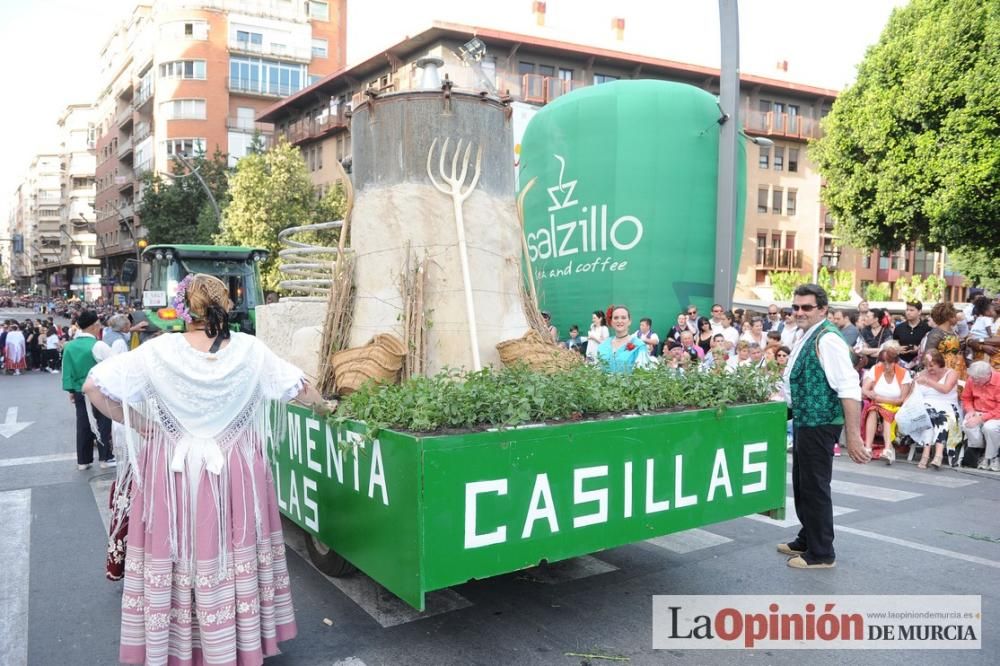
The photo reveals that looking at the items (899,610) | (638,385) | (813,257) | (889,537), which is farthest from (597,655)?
(813,257)

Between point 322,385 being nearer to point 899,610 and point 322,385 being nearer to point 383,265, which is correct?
point 383,265

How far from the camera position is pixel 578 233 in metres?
13.8

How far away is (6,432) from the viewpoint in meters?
10.9

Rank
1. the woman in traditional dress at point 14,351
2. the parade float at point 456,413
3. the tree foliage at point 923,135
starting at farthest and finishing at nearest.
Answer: the woman in traditional dress at point 14,351
the tree foliage at point 923,135
the parade float at point 456,413

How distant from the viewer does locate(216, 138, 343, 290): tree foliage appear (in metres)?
25.9

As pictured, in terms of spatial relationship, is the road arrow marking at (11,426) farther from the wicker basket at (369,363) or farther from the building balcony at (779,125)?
the building balcony at (779,125)

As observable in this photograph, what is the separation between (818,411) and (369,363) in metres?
2.90

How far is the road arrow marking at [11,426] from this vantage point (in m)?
10.8

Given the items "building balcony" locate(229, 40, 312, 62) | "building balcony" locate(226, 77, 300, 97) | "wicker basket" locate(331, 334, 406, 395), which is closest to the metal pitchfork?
"wicker basket" locate(331, 334, 406, 395)

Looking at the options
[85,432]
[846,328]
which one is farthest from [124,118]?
[846,328]

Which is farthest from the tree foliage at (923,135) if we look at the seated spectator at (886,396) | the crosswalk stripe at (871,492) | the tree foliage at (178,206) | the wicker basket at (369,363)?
the tree foliage at (178,206)

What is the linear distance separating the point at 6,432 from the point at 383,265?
8987 mm

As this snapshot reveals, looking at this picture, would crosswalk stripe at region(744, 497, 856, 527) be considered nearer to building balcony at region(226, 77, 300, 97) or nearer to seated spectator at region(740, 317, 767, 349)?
seated spectator at region(740, 317, 767, 349)

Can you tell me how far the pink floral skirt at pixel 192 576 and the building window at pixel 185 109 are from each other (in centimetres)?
5118
